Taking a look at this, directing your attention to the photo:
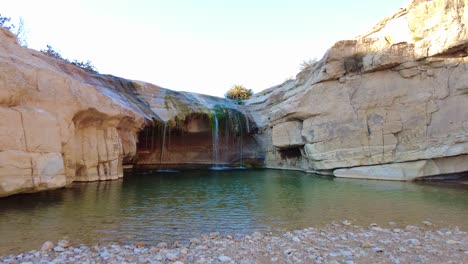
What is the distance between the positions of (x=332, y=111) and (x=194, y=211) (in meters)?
11.7

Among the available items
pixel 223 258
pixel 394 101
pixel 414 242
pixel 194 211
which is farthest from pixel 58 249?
pixel 394 101

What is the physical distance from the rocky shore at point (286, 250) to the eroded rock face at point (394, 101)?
1001cm

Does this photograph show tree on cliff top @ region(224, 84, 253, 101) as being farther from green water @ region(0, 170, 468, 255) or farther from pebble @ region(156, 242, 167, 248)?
pebble @ region(156, 242, 167, 248)

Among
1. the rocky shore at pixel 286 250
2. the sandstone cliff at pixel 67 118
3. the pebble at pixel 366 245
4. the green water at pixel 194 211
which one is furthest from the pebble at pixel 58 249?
the sandstone cliff at pixel 67 118

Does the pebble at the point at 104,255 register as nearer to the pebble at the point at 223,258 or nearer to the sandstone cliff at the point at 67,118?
the pebble at the point at 223,258

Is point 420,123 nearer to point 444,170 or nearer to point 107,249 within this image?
point 444,170

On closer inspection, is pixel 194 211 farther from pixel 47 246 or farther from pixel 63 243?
pixel 47 246

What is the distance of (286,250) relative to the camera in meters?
4.96

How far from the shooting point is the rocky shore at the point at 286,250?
15.1 feet

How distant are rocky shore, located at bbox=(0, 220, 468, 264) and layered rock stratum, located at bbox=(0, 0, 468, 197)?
18.5ft

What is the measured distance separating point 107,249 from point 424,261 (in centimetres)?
467

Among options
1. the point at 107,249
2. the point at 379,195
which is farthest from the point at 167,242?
the point at 379,195

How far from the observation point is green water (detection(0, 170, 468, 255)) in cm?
624

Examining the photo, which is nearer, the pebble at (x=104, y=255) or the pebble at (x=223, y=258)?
the pebble at (x=223, y=258)
